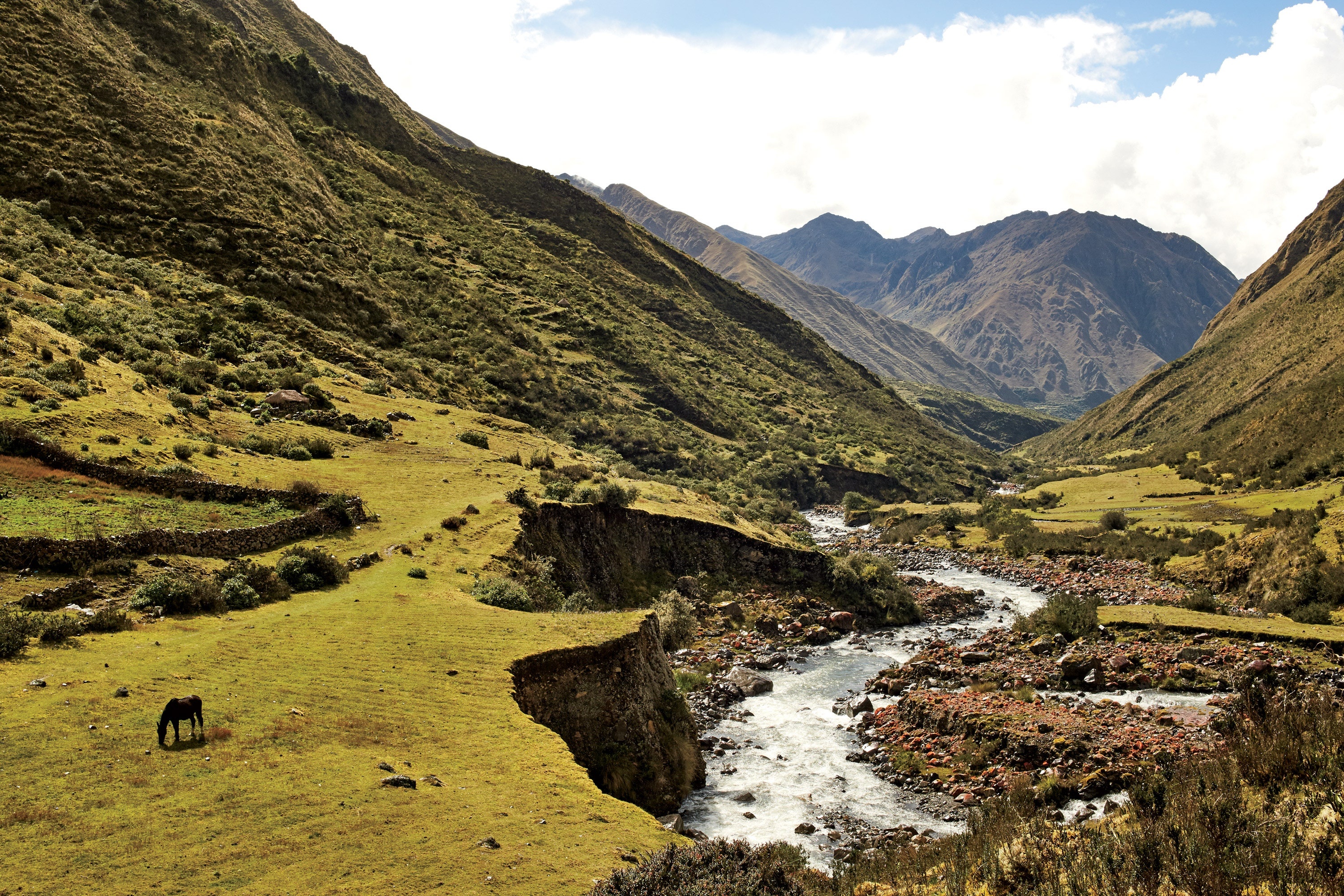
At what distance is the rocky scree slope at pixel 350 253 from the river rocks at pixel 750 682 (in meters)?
31.3

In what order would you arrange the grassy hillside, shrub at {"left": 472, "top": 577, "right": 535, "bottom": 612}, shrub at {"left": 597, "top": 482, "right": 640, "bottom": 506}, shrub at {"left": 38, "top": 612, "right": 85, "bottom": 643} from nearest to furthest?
shrub at {"left": 38, "top": 612, "right": 85, "bottom": 643} → shrub at {"left": 472, "top": 577, "right": 535, "bottom": 612} → shrub at {"left": 597, "top": 482, "right": 640, "bottom": 506} → the grassy hillside

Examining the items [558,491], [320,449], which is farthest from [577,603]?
[320,449]

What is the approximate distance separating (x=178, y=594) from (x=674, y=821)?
44.6 ft

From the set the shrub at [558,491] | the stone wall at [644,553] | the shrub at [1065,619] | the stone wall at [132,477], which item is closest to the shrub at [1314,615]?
the shrub at [1065,619]

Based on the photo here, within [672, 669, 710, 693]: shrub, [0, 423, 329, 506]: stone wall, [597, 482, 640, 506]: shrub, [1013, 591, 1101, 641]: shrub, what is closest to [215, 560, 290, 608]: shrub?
[0, 423, 329, 506]: stone wall

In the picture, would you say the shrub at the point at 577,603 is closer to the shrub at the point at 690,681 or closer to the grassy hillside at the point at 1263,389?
the shrub at the point at 690,681

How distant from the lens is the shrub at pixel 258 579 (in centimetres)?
1912

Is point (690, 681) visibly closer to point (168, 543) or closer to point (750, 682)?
point (750, 682)

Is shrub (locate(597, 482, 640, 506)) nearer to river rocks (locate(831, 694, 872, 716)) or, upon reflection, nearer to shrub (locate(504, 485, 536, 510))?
shrub (locate(504, 485, 536, 510))

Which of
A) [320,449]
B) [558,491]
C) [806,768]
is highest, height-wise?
[558,491]

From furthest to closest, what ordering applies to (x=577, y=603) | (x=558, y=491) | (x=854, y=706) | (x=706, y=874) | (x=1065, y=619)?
(x=558, y=491) → (x=1065, y=619) → (x=577, y=603) → (x=854, y=706) → (x=706, y=874)

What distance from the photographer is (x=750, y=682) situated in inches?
1123

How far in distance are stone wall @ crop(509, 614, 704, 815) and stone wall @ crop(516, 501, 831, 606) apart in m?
10.5

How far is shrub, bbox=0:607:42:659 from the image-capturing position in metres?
12.8
